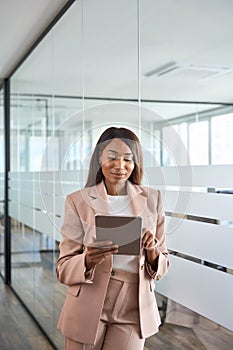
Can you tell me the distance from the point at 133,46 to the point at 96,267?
1120 mm

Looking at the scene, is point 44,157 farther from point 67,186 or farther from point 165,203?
point 165,203

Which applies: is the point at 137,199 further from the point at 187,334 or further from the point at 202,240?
the point at 187,334

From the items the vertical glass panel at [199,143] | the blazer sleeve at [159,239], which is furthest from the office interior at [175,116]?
the blazer sleeve at [159,239]

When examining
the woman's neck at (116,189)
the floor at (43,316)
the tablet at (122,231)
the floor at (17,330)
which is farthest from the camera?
the floor at (17,330)

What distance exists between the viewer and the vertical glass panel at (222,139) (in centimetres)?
206

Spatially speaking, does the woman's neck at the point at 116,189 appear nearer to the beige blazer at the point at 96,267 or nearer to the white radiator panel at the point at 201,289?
the beige blazer at the point at 96,267

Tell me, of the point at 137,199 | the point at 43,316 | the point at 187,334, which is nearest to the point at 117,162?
the point at 137,199

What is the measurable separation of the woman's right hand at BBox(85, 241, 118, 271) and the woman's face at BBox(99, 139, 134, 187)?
220 millimetres

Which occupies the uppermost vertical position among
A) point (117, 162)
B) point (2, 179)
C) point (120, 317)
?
point (117, 162)

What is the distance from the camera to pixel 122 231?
6.82 feet

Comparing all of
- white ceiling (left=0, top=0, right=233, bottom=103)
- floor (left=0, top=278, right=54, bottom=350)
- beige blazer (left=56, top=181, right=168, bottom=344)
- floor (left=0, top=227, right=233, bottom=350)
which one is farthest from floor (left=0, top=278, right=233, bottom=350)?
floor (left=0, top=278, right=54, bottom=350)

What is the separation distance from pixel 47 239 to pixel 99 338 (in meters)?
2.72

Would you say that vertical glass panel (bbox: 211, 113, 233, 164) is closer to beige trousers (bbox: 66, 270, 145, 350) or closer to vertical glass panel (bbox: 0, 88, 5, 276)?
beige trousers (bbox: 66, 270, 145, 350)

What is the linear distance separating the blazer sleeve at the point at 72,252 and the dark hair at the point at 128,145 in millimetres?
137
